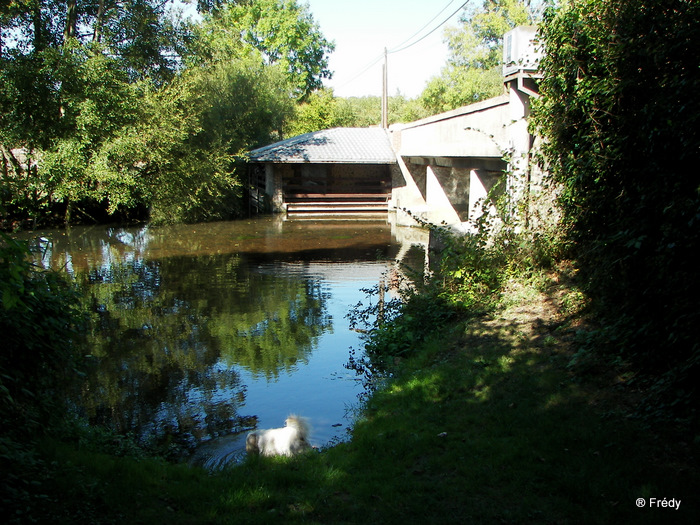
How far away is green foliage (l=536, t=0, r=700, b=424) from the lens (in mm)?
4500

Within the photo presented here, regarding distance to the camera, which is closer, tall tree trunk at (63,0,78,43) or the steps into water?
tall tree trunk at (63,0,78,43)

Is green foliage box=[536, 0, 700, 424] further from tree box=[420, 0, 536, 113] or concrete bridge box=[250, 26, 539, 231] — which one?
tree box=[420, 0, 536, 113]

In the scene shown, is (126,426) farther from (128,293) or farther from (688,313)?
(128,293)

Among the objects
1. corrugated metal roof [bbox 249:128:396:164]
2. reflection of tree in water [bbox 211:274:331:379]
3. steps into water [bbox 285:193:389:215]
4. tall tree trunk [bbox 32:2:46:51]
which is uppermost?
tall tree trunk [bbox 32:2:46:51]

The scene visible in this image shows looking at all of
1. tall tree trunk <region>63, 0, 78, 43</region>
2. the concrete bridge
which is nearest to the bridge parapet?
the concrete bridge

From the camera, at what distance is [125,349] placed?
8.43 m

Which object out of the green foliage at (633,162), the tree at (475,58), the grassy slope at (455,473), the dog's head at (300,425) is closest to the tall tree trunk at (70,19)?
the green foliage at (633,162)

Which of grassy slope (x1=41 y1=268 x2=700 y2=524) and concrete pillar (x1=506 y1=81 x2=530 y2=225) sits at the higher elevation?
concrete pillar (x1=506 y1=81 x2=530 y2=225)

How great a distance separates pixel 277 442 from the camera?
5.31m

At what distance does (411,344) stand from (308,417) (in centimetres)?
198

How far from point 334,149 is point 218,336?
1996cm

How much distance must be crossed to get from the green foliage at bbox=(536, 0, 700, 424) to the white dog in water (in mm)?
2969

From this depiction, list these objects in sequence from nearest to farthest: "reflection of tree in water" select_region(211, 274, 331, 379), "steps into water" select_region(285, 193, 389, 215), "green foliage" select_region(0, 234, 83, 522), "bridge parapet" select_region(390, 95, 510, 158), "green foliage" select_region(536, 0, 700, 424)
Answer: "green foliage" select_region(0, 234, 83, 522)
"green foliage" select_region(536, 0, 700, 424)
"reflection of tree in water" select_region(211, 274, 331, 379)
"bridge parapet" select_region(390, 95, 510, 158)
"steps into water" select_region(285, 193, 389, 215)

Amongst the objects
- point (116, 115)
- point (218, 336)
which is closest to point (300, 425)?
point (218, 336)
